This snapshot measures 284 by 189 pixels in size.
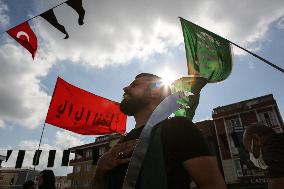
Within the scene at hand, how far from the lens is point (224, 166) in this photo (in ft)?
103

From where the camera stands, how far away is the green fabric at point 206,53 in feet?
16.8

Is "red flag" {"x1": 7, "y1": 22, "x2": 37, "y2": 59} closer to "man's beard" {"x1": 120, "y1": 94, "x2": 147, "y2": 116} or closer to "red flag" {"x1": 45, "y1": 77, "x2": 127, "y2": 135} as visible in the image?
"red flag" {"x1": 45, "y1": 77, "x2": 127, "y2": 135}

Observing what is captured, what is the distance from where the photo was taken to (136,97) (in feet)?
8.83

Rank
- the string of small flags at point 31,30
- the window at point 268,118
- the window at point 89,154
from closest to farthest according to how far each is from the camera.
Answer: the string of small flags at point 31,30 < the window at point 268,118 < the window at point 89,154

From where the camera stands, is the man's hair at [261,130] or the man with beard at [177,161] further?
the man's hair at [261,130]

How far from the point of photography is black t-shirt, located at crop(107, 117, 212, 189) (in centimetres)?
159

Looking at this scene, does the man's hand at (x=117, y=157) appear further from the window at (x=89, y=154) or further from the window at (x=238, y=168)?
the window at (x=89, y=154)

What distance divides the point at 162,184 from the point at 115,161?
1.81 ft

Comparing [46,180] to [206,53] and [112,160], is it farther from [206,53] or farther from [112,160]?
[112,160]

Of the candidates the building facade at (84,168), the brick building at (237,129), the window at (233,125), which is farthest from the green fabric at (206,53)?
the building facade at (84,168)

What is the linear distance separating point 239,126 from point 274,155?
32.4 meters

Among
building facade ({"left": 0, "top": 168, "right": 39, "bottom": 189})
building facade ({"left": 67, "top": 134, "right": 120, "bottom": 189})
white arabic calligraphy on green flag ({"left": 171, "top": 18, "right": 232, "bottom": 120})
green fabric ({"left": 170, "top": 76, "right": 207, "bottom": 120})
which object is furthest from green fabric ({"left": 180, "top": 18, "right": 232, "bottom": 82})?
building facade ({"left": 0, "top": 168, "right": 39, "bottom": 189})

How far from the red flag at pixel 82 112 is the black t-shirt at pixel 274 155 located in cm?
637

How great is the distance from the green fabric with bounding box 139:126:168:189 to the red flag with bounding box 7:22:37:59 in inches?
265
